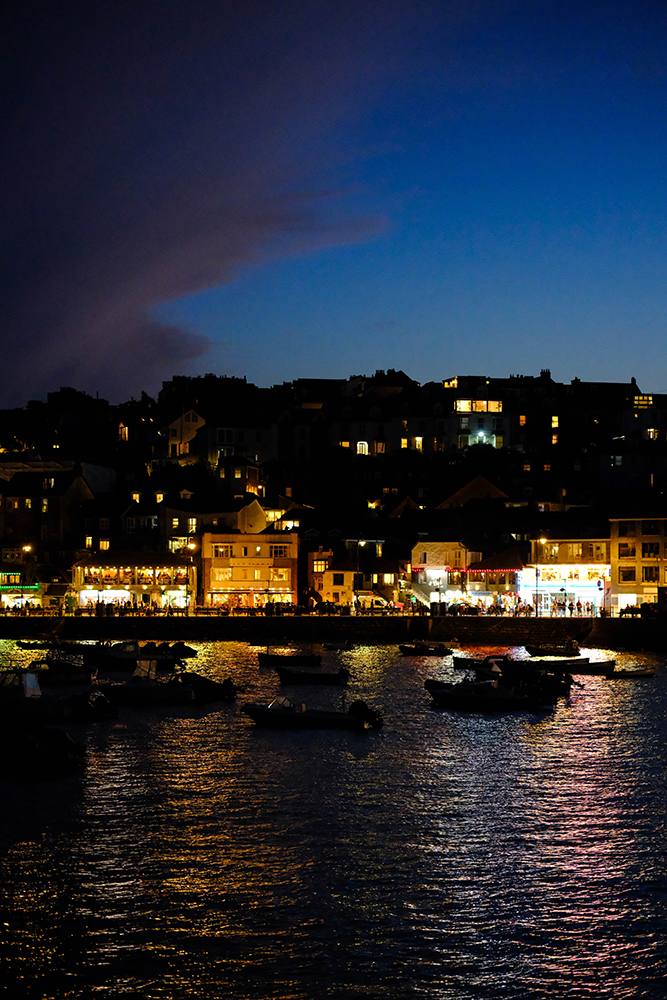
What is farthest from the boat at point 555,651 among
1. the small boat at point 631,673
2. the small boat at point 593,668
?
the small boat at point 631,673

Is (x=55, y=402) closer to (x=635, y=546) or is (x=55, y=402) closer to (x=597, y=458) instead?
(x=597, y=458)

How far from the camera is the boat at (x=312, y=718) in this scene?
43062 mm

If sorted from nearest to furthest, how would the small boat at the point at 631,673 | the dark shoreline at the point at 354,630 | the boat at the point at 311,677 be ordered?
the boat at the point at 311,677
the small boat at the point at 631,673
the dark shoreline at the point at 354,630

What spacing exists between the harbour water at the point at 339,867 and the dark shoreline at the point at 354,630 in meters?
35.7

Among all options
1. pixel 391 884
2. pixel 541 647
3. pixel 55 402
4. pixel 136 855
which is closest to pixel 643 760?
pixel 391 884

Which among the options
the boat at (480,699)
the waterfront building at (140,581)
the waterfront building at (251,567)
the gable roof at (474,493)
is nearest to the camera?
the boat at (480,699)

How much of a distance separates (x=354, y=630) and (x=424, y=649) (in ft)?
32.5

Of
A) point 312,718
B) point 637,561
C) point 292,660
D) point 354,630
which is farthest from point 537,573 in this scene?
point 312,718

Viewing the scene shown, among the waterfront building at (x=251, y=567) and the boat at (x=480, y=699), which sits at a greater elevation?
the waterfront building at (x=251, y=567)

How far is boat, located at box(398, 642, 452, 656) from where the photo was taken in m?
73.0

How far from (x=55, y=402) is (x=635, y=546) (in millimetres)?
90916

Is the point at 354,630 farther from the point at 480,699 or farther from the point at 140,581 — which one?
the point at 480,699

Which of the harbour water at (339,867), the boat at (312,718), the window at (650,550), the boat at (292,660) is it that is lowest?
the harbour water at (339,867)

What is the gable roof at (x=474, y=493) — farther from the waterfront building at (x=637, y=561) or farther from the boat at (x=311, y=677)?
the boat at (x=311, y=677)
